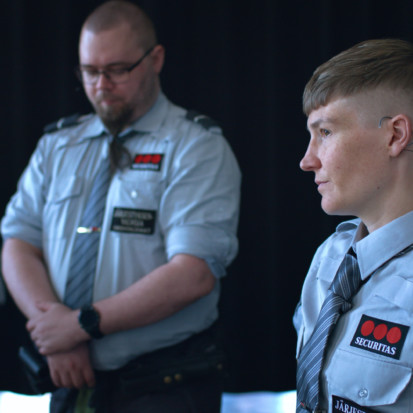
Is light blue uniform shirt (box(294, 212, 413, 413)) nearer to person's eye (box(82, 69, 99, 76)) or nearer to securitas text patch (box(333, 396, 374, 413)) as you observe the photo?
securitas text patch (box(333, 396, 374, 413))

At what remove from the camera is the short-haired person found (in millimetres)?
806

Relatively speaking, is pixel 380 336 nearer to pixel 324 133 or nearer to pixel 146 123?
pixel 324 133

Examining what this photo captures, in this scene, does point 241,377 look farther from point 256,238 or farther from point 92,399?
point 92,399

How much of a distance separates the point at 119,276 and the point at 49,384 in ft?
1.23

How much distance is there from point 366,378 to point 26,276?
108cm

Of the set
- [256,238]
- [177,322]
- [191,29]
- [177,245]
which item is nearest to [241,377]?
[256,238]

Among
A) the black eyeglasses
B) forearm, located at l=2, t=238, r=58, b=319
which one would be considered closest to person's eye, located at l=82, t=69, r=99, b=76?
the black eyeglasses

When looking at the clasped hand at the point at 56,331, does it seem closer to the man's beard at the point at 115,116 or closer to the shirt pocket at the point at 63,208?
the shirt pocket at the point at 63,208

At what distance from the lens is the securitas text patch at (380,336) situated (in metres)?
0.79

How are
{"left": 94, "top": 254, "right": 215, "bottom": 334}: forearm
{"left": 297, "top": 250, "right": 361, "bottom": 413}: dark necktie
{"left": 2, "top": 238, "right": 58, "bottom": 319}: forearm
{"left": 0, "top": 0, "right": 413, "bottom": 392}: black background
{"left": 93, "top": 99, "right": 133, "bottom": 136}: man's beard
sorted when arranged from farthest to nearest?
{"left": 0, "top": 0, "right": 413, "bottom": 392}: black background → {"left": 93, "top": 99, "right": 133, "bottom": 136}: man's beard → {"left": 2, "top": 238, "right": 58, "bottom": 319}: forearm → {"left": 94, "top": 254, "right": 215, "bottom": 334}: forearm → {"left": 297, "top": 250, "right": 361, "bottom": 413}: dark necktie

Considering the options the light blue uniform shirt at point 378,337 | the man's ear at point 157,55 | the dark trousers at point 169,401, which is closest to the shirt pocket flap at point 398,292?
the light blue uniform shirt at point 378,337

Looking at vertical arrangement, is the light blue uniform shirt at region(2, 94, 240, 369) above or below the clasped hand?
above

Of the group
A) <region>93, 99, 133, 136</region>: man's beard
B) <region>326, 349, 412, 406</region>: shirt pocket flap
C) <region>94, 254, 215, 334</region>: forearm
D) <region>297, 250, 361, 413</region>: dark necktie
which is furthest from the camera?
<region>93, 99, 133, 136</region>: man's beard

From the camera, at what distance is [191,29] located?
213cm
